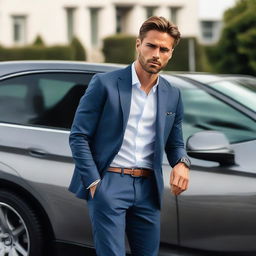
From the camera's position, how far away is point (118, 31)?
50688 millimetres

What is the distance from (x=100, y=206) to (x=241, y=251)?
1146mm

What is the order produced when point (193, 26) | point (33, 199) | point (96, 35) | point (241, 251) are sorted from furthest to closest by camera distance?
point (193, 26) < point (96, 35) < point (33, 199) < point (241, 251)

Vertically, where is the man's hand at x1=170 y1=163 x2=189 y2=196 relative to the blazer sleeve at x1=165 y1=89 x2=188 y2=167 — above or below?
below

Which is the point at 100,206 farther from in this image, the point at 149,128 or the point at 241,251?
the point at 241,251

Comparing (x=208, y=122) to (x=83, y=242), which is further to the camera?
(x=208, y=122)

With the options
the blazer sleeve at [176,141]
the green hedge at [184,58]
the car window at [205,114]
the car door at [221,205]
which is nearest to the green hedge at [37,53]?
the green hedge at [184,58]

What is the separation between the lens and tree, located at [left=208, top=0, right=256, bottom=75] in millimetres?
26859

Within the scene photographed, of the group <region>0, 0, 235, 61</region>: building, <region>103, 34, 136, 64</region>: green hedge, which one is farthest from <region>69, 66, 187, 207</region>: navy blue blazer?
<region>0, 0, 235, 61</region>: building

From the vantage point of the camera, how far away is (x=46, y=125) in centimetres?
510

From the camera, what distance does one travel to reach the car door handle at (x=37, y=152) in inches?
194

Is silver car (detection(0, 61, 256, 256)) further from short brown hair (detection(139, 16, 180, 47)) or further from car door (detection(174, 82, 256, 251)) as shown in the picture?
short brown hair (detection(139, 16, 180, 47))

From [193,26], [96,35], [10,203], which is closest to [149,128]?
[10,203]

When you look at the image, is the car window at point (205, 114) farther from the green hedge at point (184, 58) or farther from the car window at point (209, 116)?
the green hedge at point (184, 58)

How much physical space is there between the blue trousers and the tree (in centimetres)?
2309
